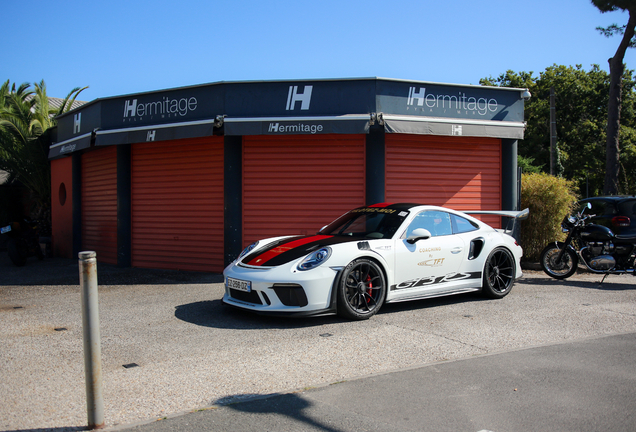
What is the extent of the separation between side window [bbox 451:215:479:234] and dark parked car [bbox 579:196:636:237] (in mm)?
3359

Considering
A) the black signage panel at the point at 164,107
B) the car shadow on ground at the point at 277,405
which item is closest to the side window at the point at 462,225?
the car shadow on ground at the point at 277,405

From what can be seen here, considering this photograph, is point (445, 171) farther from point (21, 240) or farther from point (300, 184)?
point (21, 240)

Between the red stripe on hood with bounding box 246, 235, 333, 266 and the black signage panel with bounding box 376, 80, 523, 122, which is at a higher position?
the black signage panel with bounding box 376, 80, 523, 122

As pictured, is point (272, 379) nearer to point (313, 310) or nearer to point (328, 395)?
point (328, 395)

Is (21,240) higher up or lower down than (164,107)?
lower down

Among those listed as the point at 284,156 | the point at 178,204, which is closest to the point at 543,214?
the point at 284,156

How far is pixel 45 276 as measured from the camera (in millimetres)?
10078

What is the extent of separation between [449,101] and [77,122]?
896cm

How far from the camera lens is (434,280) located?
6.79 metres

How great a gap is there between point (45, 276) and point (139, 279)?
2.12 m

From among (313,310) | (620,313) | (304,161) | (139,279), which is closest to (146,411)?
(313,310)

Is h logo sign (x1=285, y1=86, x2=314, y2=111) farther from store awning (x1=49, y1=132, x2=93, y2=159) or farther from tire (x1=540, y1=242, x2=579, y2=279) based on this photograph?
tire (x1=540, y1=242, x2=579, y2=279)

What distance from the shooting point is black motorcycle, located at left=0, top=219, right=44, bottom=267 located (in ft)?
38.1

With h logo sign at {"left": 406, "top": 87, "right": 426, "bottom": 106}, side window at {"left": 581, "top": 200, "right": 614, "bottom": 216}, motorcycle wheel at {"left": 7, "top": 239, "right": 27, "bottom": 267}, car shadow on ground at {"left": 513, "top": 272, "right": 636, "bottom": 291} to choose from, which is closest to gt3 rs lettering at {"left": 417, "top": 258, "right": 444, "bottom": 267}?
car shadow on ground at {"left": 513, "top": 272, "right": 636, "bottom": 291}
